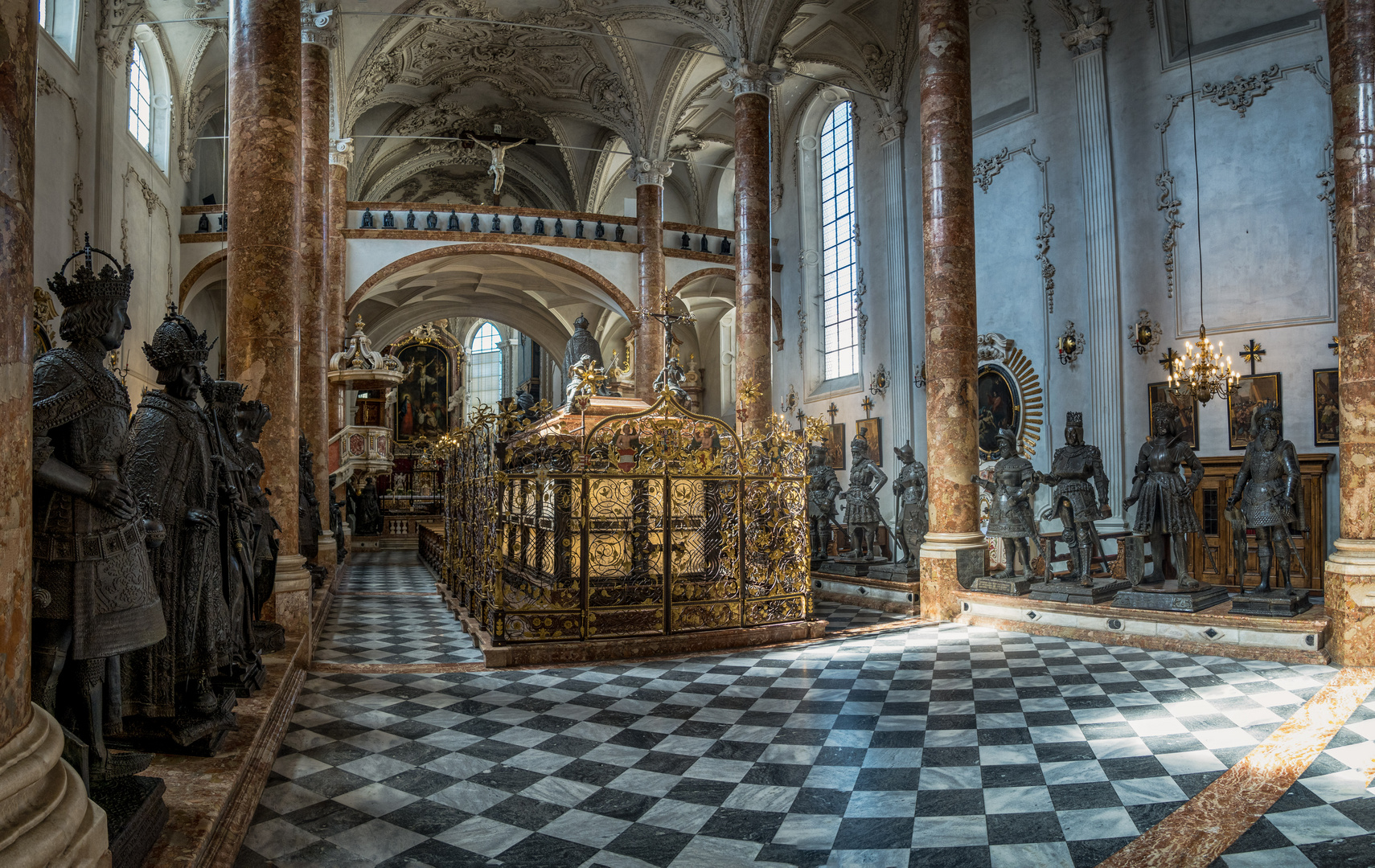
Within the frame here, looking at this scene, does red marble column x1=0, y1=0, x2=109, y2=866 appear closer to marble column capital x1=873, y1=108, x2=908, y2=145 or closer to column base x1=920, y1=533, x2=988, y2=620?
column base x1=920, y1=533, x2=988, y2=620

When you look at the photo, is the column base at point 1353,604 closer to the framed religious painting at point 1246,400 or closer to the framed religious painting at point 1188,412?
the framed religious painting at point 1246,400

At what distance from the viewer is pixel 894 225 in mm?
15719

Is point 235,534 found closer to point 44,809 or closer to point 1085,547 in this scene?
point 44,809

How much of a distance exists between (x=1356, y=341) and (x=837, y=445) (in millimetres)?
11372

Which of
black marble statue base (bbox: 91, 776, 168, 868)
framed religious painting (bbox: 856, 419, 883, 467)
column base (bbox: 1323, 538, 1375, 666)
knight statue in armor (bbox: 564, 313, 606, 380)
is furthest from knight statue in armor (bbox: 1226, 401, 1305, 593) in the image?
framed religious painting (bbox: 856, 419, 883, 467)

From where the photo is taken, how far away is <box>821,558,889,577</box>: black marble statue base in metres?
9.91

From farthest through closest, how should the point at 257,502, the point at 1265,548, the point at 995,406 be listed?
the point at 995,406
the point at 1265,548
the point at 257,502

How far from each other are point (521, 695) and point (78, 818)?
3.49 m

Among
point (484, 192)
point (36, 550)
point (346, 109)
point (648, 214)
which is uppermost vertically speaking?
point (484, 192)

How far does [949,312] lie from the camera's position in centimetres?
832

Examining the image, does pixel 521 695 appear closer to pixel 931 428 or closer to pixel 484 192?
pixel 931 428

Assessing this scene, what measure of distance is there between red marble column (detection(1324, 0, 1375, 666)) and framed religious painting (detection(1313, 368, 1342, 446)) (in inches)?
177

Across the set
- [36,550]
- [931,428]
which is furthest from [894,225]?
[36,550]

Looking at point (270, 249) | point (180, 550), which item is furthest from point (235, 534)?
point (270, 249)
